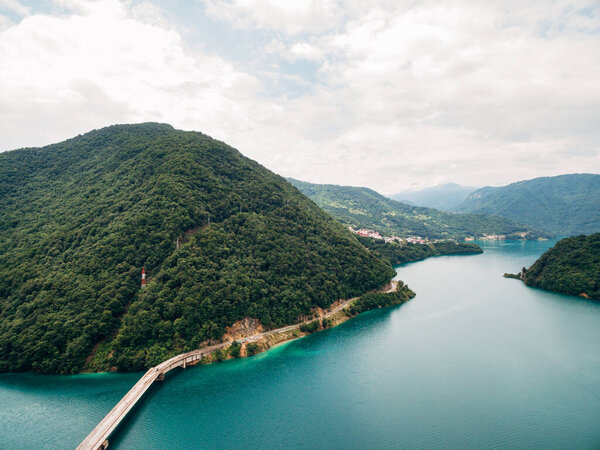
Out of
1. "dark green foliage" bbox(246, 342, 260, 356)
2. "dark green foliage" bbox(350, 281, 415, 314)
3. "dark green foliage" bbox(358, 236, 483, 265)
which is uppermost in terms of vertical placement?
"dark green foliage" bbox(358, 236, 483, 265)

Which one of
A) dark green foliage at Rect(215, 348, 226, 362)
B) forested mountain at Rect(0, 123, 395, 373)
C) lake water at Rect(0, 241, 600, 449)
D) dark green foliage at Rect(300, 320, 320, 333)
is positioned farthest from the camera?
dark green foliage at Rect(300, 320, 320, 333)

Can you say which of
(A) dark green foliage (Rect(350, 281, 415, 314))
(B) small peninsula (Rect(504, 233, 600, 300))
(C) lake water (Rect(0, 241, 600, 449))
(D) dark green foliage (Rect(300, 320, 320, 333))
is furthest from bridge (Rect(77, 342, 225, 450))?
(B) small peninsula (Rect(504, 233, 600, 300))

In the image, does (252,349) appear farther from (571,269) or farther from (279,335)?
(571,269)

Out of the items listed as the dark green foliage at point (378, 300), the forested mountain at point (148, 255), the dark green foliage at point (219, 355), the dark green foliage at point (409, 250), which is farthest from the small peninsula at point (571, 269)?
the dark green foliage at point (219, 355)

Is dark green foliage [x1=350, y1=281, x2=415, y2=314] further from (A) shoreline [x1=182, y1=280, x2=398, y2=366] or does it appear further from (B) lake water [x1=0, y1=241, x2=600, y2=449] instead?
(B) lake water [x1=0, y1=241, x2=600, y2=449]

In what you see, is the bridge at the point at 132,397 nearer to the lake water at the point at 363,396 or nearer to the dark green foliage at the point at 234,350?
the dark green foliage at the point at 234,350

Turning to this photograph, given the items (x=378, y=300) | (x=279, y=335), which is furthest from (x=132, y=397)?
(x=378, y=300)
